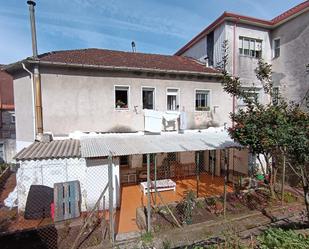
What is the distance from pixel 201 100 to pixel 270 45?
834 centimetres

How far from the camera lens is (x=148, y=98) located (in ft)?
48.2

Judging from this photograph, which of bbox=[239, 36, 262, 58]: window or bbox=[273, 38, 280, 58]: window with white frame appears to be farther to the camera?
bbox=[273, 38, 280, 58]: window with white frame

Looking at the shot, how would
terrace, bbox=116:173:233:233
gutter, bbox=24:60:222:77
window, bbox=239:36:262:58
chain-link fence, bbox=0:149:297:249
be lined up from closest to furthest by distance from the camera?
chain-link fence, bbox=0:149:297:249 < terrace, bbox=116:173:233:233 < gutter, bbox=24:60:222:77 < window, bbox=239:36:262:58

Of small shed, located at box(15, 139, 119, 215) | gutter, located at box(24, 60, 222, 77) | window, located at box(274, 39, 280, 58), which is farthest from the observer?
window, located at box(274, 39, 280, 58)

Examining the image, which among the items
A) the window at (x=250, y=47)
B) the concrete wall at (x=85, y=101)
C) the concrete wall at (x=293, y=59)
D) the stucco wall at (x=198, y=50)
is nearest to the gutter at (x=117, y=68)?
the concrete wall at (x=85, y=101)

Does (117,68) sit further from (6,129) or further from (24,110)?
(6,129)

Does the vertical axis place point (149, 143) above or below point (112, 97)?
below

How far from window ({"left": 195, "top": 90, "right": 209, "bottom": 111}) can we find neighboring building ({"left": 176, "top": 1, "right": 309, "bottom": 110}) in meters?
2.95

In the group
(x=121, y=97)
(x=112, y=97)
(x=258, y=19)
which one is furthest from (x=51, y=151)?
(x=258, y=19)

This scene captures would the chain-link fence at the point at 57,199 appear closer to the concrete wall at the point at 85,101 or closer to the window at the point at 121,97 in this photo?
the concrete wall at the point at 85,101

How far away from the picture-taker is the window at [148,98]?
14.5m

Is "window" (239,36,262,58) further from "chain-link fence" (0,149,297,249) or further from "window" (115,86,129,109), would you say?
"chain-link fence" (0,149,297,249)

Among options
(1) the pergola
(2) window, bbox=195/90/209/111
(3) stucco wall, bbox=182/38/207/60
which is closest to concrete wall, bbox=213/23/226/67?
(3) stucco wall, bbox=182/38/207/60

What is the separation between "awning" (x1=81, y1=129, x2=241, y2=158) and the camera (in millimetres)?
10480
